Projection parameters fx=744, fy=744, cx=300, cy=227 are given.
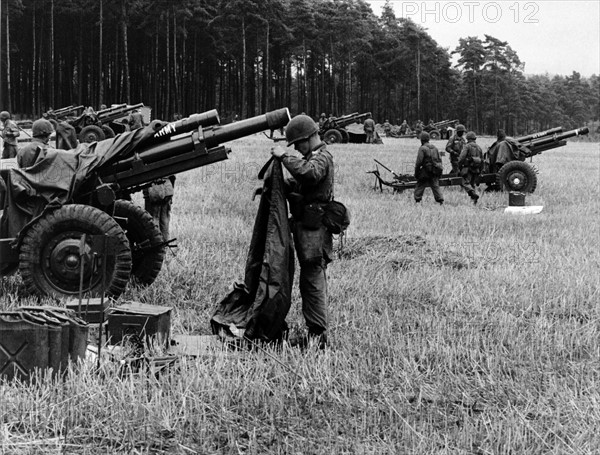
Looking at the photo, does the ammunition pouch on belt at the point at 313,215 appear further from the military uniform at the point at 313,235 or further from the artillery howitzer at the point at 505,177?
the artillery howitzer at the point at 505,177

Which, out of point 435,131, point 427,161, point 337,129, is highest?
point 435,131

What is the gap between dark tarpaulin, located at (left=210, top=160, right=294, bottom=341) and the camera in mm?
5496

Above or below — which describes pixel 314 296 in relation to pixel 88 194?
below

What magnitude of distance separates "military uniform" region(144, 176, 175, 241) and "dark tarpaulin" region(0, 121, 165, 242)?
1.98 meters

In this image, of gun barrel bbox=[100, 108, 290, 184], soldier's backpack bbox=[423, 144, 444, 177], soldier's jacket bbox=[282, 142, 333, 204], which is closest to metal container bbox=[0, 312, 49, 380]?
soldier's jacket bbox=[282, 142, 333, 204]

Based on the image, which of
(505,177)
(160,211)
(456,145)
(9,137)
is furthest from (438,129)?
(160,211)

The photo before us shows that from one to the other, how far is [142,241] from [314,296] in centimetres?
253

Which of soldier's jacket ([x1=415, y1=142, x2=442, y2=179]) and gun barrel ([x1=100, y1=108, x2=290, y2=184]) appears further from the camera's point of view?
soldier's jacket ([x1=415, y1=142, x2=442, y2=179])

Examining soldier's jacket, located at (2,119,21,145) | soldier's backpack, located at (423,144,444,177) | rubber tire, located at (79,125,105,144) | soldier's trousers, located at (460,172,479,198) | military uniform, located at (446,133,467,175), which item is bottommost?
soldier's trousers, located at (460,172,479,198)

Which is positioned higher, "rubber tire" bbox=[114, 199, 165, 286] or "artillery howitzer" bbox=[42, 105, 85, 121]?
"artillery howitzer" bbox=[42, 105, 85, 121]

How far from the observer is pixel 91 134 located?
23.6 m

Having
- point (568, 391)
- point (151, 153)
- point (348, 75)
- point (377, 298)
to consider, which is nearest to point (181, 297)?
point (151, 153)

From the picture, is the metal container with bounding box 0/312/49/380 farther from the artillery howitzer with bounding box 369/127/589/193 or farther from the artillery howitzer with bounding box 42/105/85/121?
the artillery howitzer with bounding box 42/105/85/121

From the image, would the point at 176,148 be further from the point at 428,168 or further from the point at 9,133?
the point at 9,133
